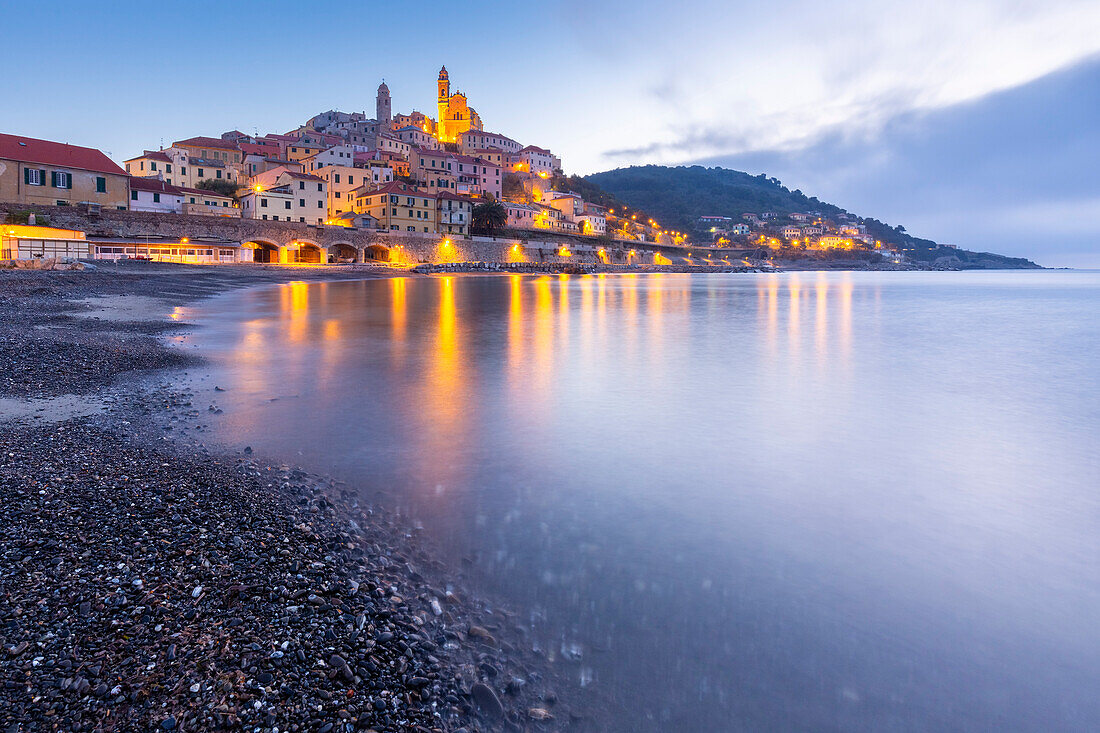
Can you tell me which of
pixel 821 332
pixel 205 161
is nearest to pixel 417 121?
pixel 205 161

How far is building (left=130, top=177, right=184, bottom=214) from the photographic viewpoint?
50875mm

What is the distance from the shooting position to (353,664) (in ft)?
10.1

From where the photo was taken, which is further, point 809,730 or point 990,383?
point 990,383

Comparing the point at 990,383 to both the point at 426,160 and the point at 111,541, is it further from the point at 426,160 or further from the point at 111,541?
the point at 426,160

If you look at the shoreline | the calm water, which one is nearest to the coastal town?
the calm water

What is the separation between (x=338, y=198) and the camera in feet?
229

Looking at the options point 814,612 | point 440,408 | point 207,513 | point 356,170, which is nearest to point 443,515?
point 207,513

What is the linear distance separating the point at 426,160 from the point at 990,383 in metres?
84.9

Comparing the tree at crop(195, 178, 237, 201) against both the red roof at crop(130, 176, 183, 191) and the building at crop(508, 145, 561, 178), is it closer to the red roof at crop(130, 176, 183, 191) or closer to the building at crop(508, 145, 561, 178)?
the red roof at crop(130, 176, 183, 191)

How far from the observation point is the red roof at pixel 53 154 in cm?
4202

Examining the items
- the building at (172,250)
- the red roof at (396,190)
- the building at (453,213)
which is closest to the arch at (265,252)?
the building at (172,250)

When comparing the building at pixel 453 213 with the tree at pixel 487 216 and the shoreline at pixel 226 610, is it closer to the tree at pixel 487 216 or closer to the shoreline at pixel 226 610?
the tree at pixel 487 216

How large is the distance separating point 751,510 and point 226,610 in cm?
443

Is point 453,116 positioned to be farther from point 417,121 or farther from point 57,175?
point 57,175
